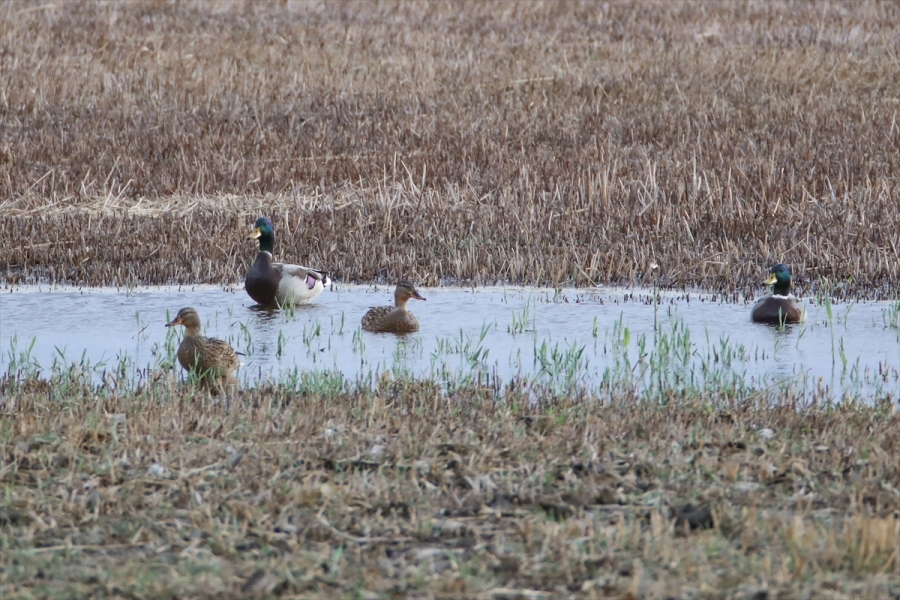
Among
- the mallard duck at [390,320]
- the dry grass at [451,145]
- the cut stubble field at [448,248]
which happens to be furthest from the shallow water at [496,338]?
the dry grass at [451,145]

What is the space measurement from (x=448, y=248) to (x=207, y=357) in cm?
398

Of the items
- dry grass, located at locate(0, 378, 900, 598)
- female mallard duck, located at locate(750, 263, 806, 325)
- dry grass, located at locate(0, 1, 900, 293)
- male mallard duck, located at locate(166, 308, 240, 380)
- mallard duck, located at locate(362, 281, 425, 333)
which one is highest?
dry grass, located at locate(0, 1, 900, 293)

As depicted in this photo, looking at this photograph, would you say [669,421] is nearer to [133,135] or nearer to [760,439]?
[760,439]

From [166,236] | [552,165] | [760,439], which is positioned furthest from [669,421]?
[552,165]

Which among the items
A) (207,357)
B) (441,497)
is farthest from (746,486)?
(207,357)

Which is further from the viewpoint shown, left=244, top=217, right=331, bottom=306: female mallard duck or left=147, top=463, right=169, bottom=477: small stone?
left=244, top=217, right=331, bottom=306: female mallard duck

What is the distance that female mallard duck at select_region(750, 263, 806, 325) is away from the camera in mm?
8156

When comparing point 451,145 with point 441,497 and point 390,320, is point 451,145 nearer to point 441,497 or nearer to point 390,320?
point 390,320

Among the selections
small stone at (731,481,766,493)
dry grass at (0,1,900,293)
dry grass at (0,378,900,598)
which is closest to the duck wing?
dry grass at (0,1,900,293)

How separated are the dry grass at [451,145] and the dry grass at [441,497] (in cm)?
417

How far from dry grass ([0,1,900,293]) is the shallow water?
0.71 metres

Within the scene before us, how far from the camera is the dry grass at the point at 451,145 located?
10.4 meters

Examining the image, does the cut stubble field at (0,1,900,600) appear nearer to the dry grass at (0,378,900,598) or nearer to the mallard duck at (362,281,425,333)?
the dry grass at (0,378,900,598)

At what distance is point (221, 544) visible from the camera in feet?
13.8
